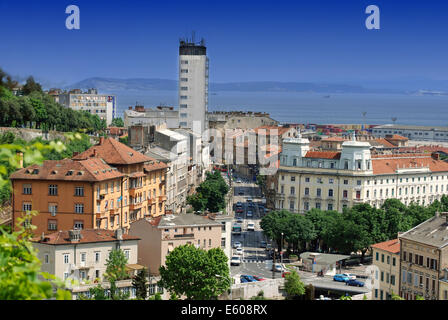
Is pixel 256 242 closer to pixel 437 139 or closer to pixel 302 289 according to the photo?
pixel 302 289

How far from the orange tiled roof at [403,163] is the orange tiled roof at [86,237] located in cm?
3056

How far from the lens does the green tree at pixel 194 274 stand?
34.9m

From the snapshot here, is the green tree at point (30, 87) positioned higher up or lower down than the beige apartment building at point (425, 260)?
A: higher up

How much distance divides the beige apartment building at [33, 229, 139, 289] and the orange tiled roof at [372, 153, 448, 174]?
30.4 m

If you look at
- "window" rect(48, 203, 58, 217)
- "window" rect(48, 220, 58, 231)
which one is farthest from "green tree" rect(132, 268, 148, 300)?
"window" rect(48, 203, 58, 217)

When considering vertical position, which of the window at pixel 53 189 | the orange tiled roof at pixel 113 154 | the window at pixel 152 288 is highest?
the orange tiled roof at pixel 113 154

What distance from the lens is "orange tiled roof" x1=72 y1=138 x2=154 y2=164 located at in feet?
154

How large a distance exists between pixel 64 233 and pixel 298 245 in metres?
22.3

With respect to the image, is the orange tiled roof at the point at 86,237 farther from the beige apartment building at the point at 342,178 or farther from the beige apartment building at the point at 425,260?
the beige apartment building at the point at 342,178

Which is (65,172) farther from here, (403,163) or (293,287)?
(403,163)

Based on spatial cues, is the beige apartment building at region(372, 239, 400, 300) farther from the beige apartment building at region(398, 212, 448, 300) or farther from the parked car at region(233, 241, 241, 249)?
the parked car at region(233, 241, 241, 249)

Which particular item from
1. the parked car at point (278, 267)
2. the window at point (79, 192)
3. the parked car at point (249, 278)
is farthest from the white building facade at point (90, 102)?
the parked car at point (249, 278)

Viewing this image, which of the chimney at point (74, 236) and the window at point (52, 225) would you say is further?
the window at point (52, 225)

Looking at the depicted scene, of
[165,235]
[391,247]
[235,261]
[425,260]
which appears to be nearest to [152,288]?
[165,235]
